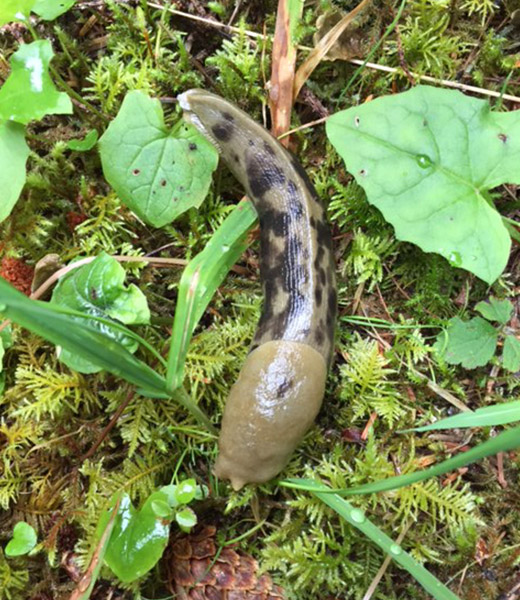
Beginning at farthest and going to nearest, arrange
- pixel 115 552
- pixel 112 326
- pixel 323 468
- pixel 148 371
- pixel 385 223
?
pixel 385 223 < pixel 323 468 < pixel 115 552 < pixel 112 326 < pixel 148 371

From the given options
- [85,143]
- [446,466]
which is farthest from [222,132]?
[446,466]

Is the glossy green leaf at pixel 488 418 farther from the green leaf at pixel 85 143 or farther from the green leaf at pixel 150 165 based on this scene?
the green leaf at pixel 85 143

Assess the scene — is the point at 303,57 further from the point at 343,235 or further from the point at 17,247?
the point at 17,247

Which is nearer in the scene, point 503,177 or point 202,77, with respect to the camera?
point 503,177

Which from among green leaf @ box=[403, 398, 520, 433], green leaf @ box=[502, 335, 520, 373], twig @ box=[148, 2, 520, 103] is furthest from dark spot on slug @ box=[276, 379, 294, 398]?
twig @ box=[148, 2, 520, 103]

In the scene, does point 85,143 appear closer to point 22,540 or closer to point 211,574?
point 22,540

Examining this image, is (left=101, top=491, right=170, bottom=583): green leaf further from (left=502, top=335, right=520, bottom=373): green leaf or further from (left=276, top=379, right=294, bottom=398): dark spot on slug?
(left=502, top=335, right=520, bottom=373): green leaf

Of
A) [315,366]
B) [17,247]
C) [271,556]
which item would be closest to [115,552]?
[271,556]
